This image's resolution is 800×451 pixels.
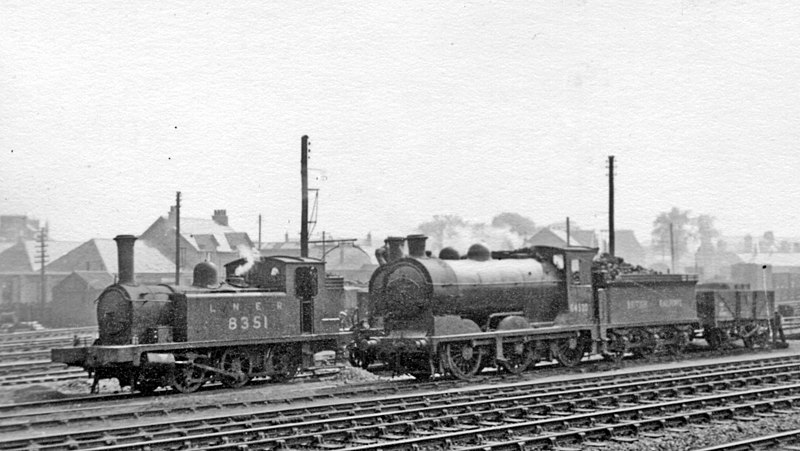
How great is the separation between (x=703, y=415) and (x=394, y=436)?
4954 millimetres

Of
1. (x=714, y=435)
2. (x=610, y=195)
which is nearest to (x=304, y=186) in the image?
(x=610, y=195)

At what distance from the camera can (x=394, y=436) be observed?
416 inches

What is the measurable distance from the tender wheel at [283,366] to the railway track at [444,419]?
148 inches

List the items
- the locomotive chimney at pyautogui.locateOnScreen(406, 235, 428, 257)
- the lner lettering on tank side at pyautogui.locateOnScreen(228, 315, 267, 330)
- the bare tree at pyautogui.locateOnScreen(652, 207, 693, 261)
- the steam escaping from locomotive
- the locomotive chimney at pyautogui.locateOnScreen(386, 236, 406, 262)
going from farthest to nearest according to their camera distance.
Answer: the bare tree at pyautogui.locateOnScreen(652, 207, 693, 261), the locomotive chimney at pyautogui.locateOnScreen(386, 236, 406, 262), the steam escaping from locomotive, the locomotive chimney at pyautogui.locateOnScreen(406, 235, 428, 257), the lner lettering on tank side at pyautogui.locateOnScreen(228, 315, 267, 330)

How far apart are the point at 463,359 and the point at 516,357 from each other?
180 centimetres

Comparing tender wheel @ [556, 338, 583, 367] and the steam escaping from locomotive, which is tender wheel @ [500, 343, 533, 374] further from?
the steam escaping from locomotive

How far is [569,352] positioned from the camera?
1980 cm

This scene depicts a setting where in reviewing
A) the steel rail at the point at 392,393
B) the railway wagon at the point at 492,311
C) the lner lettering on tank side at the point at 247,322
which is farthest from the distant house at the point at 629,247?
the lner lettering on tank side at the point at 247,322

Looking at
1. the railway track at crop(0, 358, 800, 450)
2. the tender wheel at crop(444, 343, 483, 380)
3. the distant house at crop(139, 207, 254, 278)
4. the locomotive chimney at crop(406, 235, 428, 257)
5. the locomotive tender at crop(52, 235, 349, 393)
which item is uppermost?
the distant house at crop(139, 207, 254, 278)

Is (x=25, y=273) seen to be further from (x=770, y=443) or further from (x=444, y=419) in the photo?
(x=770, y=443)

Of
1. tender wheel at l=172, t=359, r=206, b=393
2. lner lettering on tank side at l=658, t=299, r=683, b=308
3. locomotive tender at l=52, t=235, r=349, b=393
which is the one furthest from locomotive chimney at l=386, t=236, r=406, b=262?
lner lettering on tank side at l=658, t=299, r=683, b=308

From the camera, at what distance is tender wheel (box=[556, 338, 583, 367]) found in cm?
1925

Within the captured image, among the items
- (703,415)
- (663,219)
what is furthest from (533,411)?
(663,219)

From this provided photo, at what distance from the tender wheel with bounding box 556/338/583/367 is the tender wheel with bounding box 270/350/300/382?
6645mm
